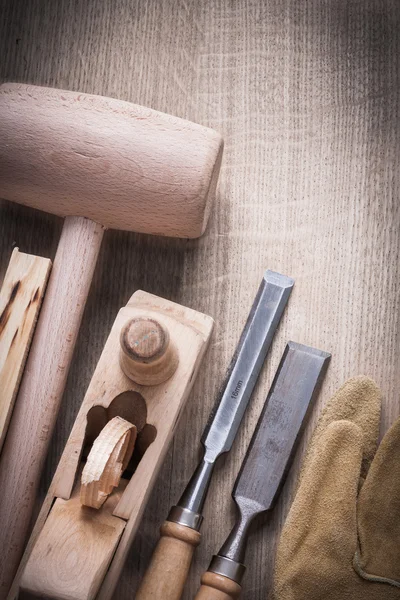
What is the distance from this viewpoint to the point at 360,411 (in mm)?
1036

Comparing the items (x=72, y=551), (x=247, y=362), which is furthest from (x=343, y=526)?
(x=72, y=551)

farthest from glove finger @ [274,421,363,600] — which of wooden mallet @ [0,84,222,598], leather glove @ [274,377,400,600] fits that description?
wooden mallet @ [0,84,222,598]

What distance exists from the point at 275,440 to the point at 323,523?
0.12m

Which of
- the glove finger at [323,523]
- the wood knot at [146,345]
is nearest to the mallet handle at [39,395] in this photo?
the wood knot at [146,345]

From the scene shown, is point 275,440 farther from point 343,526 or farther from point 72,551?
point 72,551

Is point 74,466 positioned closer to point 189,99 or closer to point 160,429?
point 160,429

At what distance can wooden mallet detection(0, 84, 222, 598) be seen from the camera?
95 cm

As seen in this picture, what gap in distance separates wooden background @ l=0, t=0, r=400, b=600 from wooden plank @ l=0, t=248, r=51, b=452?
0.12m

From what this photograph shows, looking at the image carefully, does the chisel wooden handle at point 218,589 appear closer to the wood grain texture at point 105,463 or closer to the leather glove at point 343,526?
the leather glove at point 343,526

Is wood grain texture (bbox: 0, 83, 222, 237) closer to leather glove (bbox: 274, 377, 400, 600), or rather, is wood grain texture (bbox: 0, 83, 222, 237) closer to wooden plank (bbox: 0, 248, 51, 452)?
wooden plank (bbox: 0, 248, 51, 452)

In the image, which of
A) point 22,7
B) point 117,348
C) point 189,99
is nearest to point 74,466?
point 117,348

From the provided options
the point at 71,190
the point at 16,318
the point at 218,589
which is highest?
the point at 71,190

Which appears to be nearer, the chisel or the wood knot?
the wood knot

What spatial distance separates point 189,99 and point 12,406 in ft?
1.68
